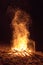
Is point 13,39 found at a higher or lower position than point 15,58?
higher

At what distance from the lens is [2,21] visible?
13.7 metres

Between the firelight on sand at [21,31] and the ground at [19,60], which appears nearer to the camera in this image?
the ground at [19,60]

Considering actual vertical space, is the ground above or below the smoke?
below

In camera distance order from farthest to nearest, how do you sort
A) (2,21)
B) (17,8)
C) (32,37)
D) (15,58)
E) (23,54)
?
(2,21) < (32,37) < (17,8) < (23,54) < (15,58)

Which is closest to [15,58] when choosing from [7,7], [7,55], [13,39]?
[7,55]

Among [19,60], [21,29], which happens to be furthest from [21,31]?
[19,60]

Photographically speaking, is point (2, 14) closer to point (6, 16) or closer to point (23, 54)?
point (6, 16)

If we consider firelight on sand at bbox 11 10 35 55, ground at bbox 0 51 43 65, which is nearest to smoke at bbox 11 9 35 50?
firelight on sand at bbox 11 10 35 55

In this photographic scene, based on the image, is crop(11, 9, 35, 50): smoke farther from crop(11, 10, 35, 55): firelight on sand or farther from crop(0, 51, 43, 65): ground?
crop(0, 51, 43, 65): ground

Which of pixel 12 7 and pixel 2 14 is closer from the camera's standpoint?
pixel 12 7

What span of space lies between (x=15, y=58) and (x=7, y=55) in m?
0.50

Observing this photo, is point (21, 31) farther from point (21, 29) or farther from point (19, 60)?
point (19, 60)

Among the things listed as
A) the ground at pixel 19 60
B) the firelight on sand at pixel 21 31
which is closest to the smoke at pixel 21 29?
the firelight on sand at pixel 21 31

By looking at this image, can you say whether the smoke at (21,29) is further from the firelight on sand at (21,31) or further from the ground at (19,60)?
the ground at (19,60)
